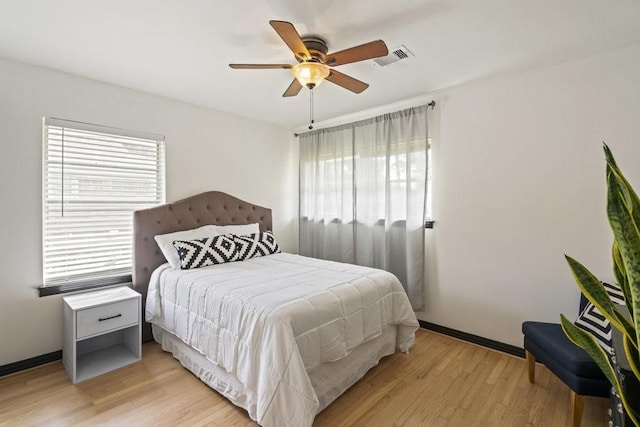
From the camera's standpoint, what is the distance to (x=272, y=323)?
1.68 meters

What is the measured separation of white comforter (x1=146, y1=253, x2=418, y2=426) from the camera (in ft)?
5.24

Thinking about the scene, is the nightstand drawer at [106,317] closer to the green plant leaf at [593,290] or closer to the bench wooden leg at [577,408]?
the green plant leaf at [593,290]

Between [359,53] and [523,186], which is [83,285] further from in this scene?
[523,186]

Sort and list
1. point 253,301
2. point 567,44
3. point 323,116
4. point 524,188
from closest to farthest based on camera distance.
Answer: point 253,301
point 567,44
point 524,188
point 323,116

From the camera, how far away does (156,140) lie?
10.1 feet

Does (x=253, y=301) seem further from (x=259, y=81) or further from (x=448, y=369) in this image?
(x=259, y=81)

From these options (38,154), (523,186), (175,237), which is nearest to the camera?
(38,154)

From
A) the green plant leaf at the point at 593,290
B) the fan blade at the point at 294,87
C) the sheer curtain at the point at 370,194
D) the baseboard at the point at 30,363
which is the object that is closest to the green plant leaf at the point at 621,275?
the green plant leaf at the point at 593,290

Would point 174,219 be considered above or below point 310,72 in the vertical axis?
below

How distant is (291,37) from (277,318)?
162 centimetres

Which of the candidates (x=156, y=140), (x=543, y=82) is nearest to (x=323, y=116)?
(x=156, y=140)

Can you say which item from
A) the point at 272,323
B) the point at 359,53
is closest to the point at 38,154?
the point at 272,323

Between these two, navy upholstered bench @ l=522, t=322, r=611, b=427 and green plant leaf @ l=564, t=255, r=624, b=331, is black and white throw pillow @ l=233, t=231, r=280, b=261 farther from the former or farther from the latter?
green plant leaf @ l=564, t=255, r=624, b=331

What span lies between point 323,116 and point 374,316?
2659mm
